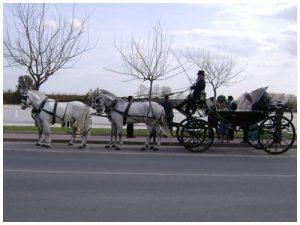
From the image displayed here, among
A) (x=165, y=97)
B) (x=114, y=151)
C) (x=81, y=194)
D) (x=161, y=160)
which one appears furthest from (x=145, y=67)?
(x=81, y=194)

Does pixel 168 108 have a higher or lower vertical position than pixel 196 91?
lower

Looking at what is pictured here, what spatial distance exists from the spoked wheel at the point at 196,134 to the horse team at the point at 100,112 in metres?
0.90

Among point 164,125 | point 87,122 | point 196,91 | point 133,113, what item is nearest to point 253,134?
point 196,91

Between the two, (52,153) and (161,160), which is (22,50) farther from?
(161,160)

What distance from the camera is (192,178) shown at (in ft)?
33.1

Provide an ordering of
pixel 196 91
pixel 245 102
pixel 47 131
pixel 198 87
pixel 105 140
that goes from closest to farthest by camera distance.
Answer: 1. pixel 198 87
2. pixel 196 91
3. pixel 47 131
4. pixel 245 102
5. pixel 105 140

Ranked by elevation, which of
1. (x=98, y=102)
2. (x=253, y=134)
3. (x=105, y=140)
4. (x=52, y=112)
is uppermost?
(x=98, y=102)

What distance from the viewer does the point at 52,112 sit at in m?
15.6

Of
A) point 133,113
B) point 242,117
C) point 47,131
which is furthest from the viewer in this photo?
point 47,131

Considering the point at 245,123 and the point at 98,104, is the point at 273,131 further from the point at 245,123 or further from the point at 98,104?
the point at 98,104

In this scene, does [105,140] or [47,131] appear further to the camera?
[105,140]

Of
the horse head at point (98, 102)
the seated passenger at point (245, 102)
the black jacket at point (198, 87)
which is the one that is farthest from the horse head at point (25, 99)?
the seated passenger at point (245, 102)

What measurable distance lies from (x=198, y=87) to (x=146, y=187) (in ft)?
19.8

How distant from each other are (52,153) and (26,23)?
12671 mm
